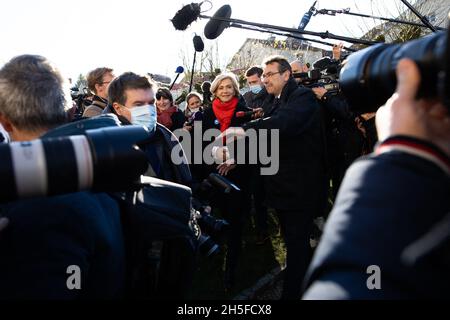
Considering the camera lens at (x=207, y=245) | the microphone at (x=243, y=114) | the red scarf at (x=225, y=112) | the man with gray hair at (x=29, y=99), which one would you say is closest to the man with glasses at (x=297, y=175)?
the microphone at (x=243, y=114)

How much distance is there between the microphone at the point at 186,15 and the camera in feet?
8.99

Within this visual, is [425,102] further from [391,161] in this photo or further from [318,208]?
[318,208]

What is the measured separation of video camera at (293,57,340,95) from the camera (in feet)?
11.9

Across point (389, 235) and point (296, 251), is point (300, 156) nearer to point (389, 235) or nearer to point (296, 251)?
point (296, 251)

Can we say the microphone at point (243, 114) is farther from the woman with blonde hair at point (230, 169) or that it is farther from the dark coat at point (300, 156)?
the dark coat at point (300, 156)

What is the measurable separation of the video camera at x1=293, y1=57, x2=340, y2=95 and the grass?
6.35 ft

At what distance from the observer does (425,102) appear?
32.9 inches

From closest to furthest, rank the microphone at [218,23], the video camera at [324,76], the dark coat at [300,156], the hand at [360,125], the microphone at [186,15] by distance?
the microphone at [218,23] → the microphone at [186,15] → the dark coat at [300,156] → the video camera at [324,76] → the hand at [360,125]

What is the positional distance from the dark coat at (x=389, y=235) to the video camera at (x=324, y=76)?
2.97 meters

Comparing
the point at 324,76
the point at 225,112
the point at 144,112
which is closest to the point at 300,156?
the point at 324,76

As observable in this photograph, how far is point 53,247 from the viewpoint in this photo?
1.14 metres

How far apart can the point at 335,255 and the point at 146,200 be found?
901 millimetres

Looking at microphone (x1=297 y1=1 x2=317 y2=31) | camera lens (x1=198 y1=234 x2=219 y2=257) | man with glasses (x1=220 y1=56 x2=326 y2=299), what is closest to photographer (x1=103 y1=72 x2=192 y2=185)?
camera lens (x1=198 y1=234 x2=219 y2=257)

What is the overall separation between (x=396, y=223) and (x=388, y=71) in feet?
1.49
